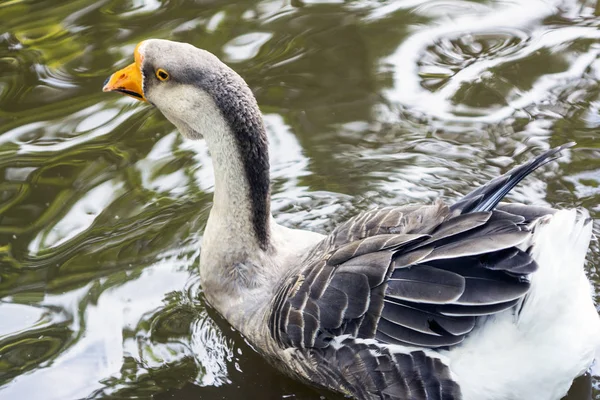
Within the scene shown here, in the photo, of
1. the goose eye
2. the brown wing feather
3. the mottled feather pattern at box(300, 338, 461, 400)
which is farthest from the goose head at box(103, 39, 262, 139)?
the mottled feather pattern at box(300, 338, 461, 400)

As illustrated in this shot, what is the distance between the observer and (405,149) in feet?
21.1

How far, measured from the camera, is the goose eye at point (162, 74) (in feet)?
16.5

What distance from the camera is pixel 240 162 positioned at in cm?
500

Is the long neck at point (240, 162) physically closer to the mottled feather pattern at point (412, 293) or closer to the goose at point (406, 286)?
the goose at point (406, 286)

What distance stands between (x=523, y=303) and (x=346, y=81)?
10.6ft

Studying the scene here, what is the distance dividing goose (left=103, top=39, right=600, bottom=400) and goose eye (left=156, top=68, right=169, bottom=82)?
0.02 m

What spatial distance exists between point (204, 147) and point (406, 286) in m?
2.64

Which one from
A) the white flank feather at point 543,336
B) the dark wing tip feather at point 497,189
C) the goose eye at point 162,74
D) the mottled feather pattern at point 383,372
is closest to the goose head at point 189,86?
the goose eye at point 162,74

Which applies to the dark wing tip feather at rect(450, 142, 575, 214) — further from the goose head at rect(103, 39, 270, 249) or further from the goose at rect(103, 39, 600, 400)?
the goose head at rect(103, 39, 270, 249)

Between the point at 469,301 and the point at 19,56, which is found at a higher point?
the point at 19,56

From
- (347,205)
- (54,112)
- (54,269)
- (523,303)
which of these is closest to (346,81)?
(347,205)

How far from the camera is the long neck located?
16.0ft

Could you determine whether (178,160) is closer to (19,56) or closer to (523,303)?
(19,56)

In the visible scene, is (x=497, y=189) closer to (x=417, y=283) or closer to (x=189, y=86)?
(x=417, y=283)
